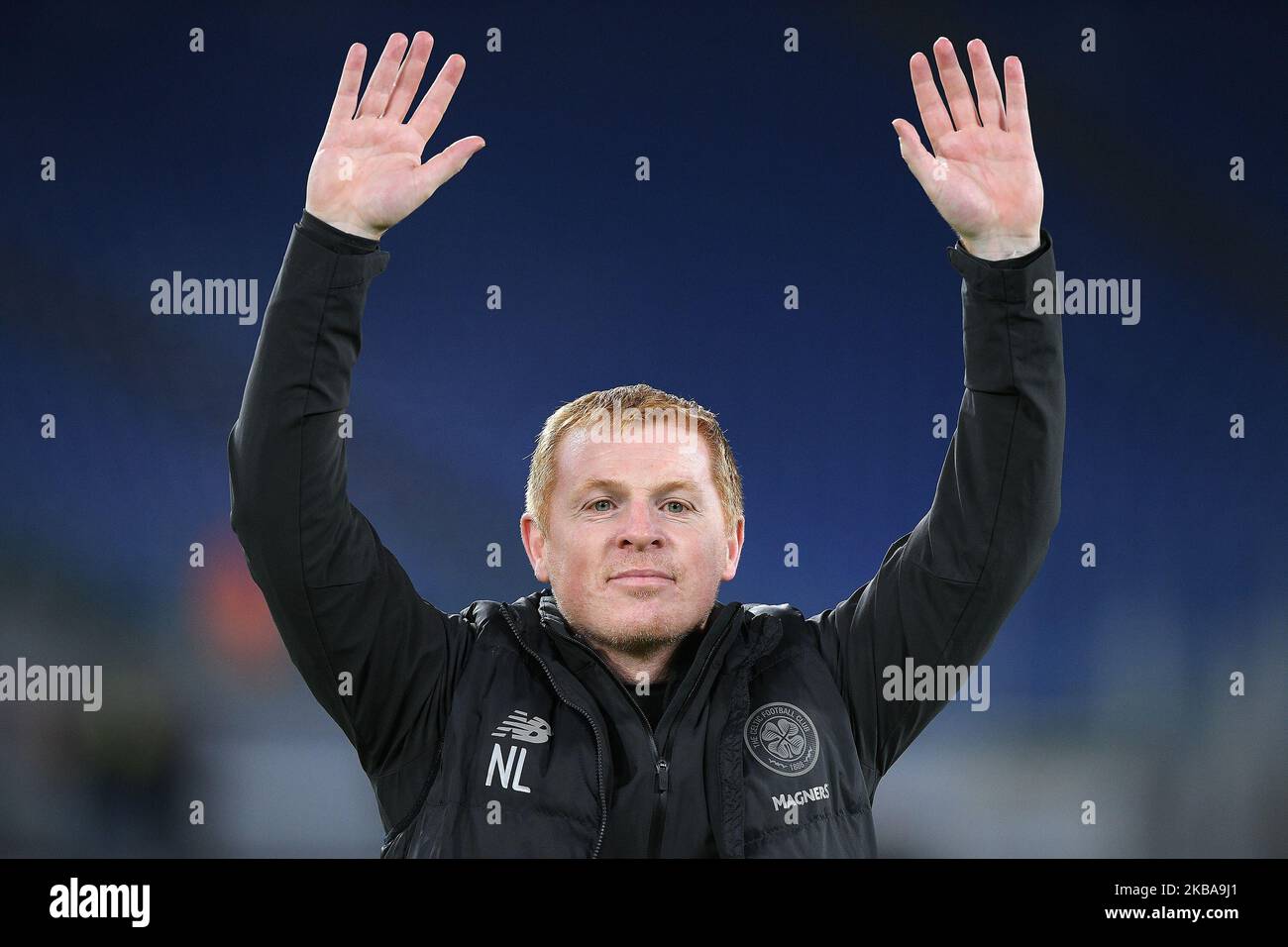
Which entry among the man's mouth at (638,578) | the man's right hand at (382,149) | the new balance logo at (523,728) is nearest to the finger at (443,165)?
the man's right hand at (382,149)

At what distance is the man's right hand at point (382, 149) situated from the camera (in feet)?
8.21

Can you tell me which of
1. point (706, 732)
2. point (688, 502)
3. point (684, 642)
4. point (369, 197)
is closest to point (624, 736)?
point (706, 732)

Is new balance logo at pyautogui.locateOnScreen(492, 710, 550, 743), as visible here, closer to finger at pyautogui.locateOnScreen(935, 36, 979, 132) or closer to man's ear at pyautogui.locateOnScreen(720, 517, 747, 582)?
man's ear at pyautogui.locateOnScreen(720, 517, 747, 582)

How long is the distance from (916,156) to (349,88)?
1.35 m

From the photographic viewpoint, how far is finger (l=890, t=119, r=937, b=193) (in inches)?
105

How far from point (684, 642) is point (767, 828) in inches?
20.7

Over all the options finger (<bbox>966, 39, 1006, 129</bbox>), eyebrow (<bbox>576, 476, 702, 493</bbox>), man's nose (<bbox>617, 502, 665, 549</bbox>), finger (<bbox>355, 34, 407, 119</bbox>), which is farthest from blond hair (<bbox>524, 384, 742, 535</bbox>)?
finger (<bbox>966, 39, 1006, 129</bbox>)

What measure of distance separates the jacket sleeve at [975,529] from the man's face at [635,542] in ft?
1.30

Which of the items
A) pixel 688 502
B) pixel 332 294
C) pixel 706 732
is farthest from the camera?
pixel 688 502

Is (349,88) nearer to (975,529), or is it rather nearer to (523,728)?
(523,728)

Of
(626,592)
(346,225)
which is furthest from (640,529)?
(346,225)

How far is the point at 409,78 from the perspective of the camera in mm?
2756

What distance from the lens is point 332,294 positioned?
239 centimetres

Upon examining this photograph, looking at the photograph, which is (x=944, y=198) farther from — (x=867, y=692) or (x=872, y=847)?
(x=872, y=847)
